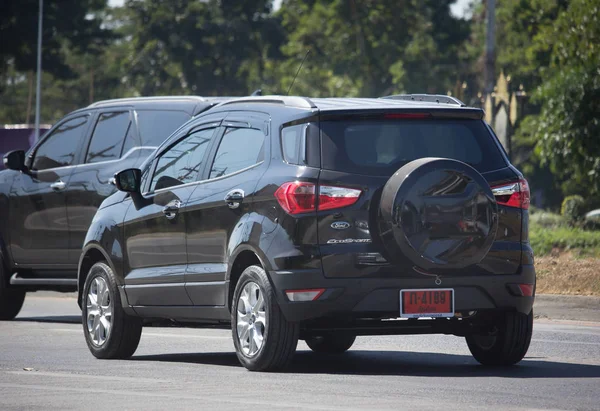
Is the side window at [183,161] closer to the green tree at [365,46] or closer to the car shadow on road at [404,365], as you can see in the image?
the car shadow on road at [404,365]

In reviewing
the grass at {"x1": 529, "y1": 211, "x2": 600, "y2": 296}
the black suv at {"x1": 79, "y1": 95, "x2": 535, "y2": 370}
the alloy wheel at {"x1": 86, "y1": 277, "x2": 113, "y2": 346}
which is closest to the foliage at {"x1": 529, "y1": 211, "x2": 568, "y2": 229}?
the grass at {"x1": 529, "y1": 211, "x2": 600, "y2": 296}

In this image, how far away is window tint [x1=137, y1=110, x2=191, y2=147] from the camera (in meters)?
13.6

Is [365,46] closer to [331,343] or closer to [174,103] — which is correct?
[174,103]

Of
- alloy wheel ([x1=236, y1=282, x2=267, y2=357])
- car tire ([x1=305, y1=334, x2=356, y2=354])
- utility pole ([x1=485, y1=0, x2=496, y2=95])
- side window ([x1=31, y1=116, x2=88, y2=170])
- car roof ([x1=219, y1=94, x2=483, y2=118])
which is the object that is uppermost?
utility pole ([x1=485, y1=0, x2=496, y2=95])

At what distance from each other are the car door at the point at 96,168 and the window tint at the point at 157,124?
12 cm

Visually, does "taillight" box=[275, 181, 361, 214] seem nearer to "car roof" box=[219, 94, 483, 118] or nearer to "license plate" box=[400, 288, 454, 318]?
"car roof" box=[219, 94, 483, 118]

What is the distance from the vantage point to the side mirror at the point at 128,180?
10.3 m

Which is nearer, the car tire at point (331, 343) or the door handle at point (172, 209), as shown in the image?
the door handle at point (172, 209)

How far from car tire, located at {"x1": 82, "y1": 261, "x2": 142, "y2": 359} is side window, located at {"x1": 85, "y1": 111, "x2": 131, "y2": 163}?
321cm

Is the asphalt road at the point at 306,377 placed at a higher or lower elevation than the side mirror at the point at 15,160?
lower

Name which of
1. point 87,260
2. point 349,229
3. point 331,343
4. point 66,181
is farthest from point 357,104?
point 66,181

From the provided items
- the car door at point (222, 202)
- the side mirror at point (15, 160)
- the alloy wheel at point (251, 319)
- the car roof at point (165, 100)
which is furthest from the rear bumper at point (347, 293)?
the side mirror at point (15, 160)

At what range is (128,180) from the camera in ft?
33.8

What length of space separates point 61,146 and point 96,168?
855 millimetres
